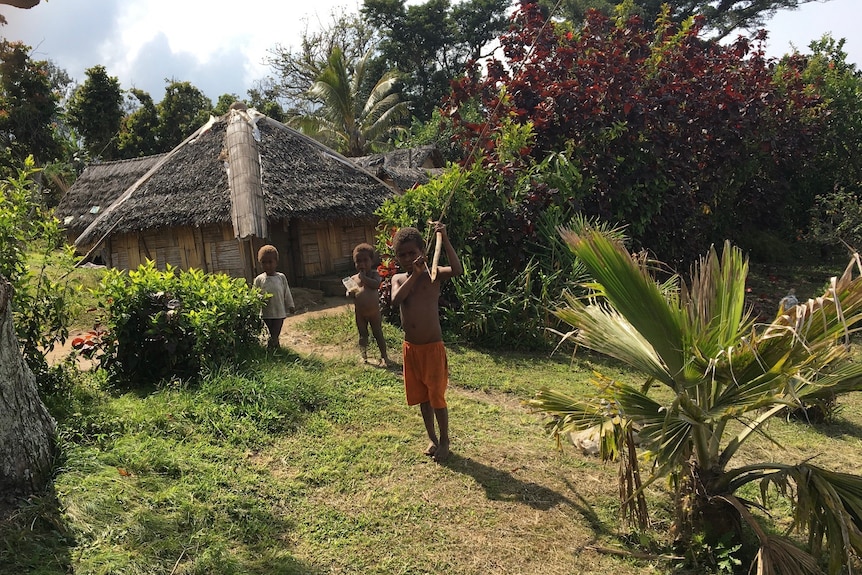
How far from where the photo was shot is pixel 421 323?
3822 mm

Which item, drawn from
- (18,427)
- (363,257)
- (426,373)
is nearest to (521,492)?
(426,373)

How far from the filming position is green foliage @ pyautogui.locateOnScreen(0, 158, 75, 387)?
13.4 feet

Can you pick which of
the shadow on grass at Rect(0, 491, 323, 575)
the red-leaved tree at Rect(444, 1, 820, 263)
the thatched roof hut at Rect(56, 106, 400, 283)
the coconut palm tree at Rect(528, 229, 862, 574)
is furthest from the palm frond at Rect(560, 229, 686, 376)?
the thatched roof hut at Rect(56, 106, 400, 283)

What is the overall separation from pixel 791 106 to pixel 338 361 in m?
10.9

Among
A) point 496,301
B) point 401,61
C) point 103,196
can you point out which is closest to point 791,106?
point 496,301

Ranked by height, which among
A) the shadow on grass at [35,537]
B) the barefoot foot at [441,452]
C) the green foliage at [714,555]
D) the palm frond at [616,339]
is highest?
the palm frond at [616,339]

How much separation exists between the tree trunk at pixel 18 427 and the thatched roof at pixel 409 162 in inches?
545

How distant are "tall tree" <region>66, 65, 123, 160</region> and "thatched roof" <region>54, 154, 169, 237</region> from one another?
15.6ft

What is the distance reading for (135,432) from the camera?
395 cm

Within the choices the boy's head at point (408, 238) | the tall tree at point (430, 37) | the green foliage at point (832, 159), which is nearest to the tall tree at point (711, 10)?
the tall tree at point (430, 37)

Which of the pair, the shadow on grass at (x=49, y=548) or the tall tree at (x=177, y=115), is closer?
the shadow on grass at (x=49, y=548)

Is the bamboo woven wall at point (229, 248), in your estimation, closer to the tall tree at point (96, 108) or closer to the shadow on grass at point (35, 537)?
the shadow on grass at point (35, 537)

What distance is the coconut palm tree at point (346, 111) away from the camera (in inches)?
838

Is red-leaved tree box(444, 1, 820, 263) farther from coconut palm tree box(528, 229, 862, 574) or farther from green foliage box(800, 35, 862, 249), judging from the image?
coconut palm tree box(528, 229, 862, 574)
